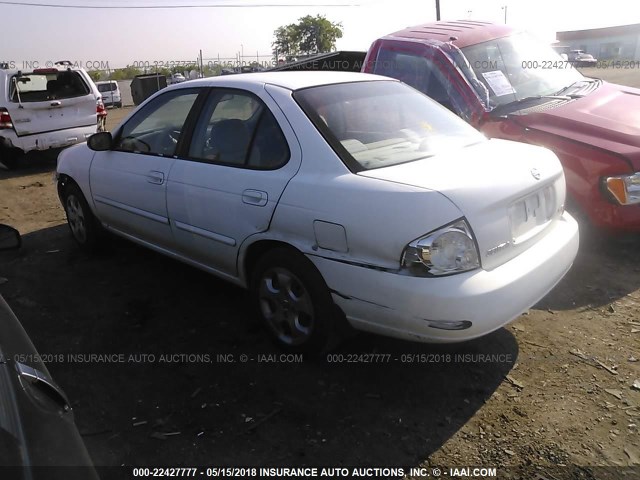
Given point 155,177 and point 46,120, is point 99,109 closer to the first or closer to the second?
point 46,120

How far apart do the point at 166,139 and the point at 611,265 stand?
3.54m

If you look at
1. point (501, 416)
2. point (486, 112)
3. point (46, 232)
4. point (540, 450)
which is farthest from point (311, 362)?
point (46, 232)

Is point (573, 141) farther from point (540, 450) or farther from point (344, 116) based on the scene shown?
point (540, 450)

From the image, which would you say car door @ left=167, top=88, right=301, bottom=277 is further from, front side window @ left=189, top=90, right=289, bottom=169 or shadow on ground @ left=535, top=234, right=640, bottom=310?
shadow on ground @ left=535, top=234, right=640, bottom=310

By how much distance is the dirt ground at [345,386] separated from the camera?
2426mm

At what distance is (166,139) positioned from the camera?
12.9 feet

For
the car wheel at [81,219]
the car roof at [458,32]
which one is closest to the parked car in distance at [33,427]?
the car wheel at [81,219]

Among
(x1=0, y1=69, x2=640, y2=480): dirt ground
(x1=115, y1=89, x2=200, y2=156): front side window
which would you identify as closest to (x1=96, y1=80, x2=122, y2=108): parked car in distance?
(x1=115, y1=89, x2=200, y2=156): front side window

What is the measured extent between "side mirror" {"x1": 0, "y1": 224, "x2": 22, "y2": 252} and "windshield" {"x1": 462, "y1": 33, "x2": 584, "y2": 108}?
4.10 meters

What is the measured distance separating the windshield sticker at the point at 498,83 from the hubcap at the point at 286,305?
316 cm

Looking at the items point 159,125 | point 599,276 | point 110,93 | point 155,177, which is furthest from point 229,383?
point 110,93

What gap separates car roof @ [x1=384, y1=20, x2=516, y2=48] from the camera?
5.43m

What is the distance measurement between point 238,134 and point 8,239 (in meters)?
1.55

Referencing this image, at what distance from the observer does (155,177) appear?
149 inches
